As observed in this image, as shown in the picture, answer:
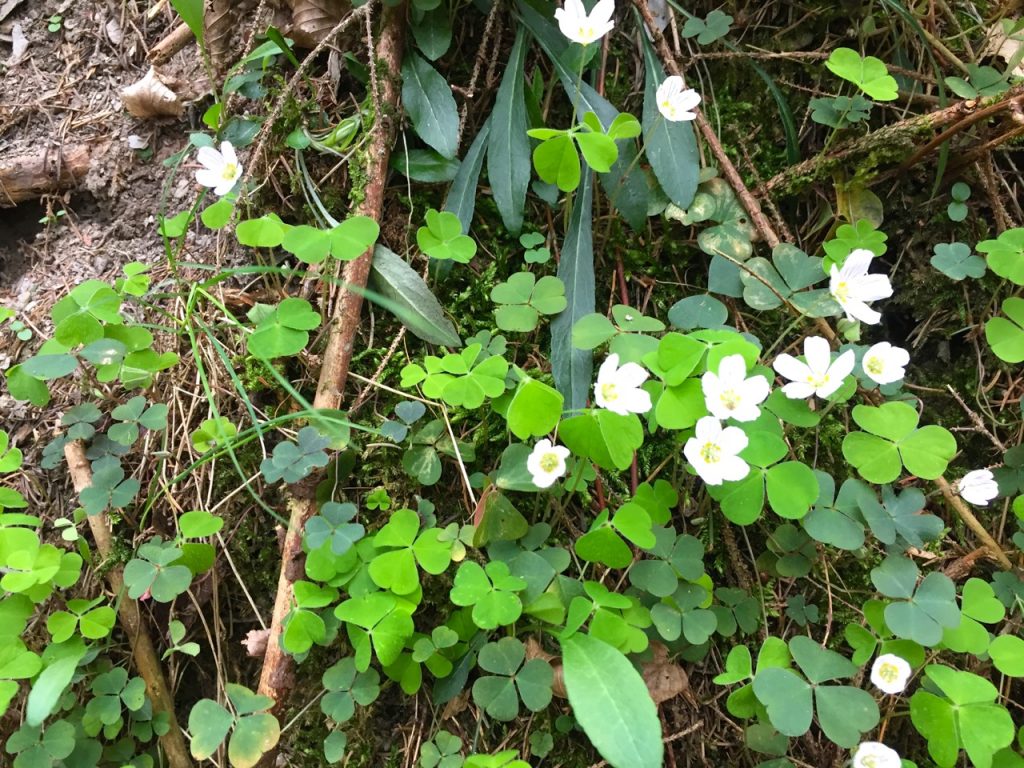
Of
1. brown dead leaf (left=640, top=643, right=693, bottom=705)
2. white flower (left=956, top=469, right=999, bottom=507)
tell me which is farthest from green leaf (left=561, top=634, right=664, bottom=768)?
white flower (left=956, top=469, right=999, bottom=507)

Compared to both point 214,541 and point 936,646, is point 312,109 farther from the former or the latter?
point 936,646

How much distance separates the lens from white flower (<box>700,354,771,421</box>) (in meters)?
1.35

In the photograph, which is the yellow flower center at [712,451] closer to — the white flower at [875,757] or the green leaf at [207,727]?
the white flower at [875,757]

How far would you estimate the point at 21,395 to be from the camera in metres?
1.63

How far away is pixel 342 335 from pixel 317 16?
99 centimetres

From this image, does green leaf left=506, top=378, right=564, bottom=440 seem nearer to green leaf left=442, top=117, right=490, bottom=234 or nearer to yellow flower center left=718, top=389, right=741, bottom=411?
yellow flower center left=718, top=389, right=741, bottom=411

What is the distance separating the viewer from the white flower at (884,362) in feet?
4.97

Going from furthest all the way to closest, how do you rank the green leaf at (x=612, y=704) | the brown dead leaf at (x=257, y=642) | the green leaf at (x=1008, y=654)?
the brown dead leaf at (x=257, y=642) → the green leaf at (x=1008, y=654) → the green leaf at (x=612, y=704)

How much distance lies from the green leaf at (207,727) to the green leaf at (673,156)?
1681mm

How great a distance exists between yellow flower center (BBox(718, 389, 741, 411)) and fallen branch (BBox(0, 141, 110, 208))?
210cm

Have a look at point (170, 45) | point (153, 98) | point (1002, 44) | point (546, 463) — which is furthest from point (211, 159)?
point (1002, 44)

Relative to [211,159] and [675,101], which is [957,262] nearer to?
[675,101]

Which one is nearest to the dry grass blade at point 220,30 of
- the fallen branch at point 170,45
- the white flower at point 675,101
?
the fallen branch at point 170,45

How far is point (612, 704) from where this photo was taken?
128 centimetres
